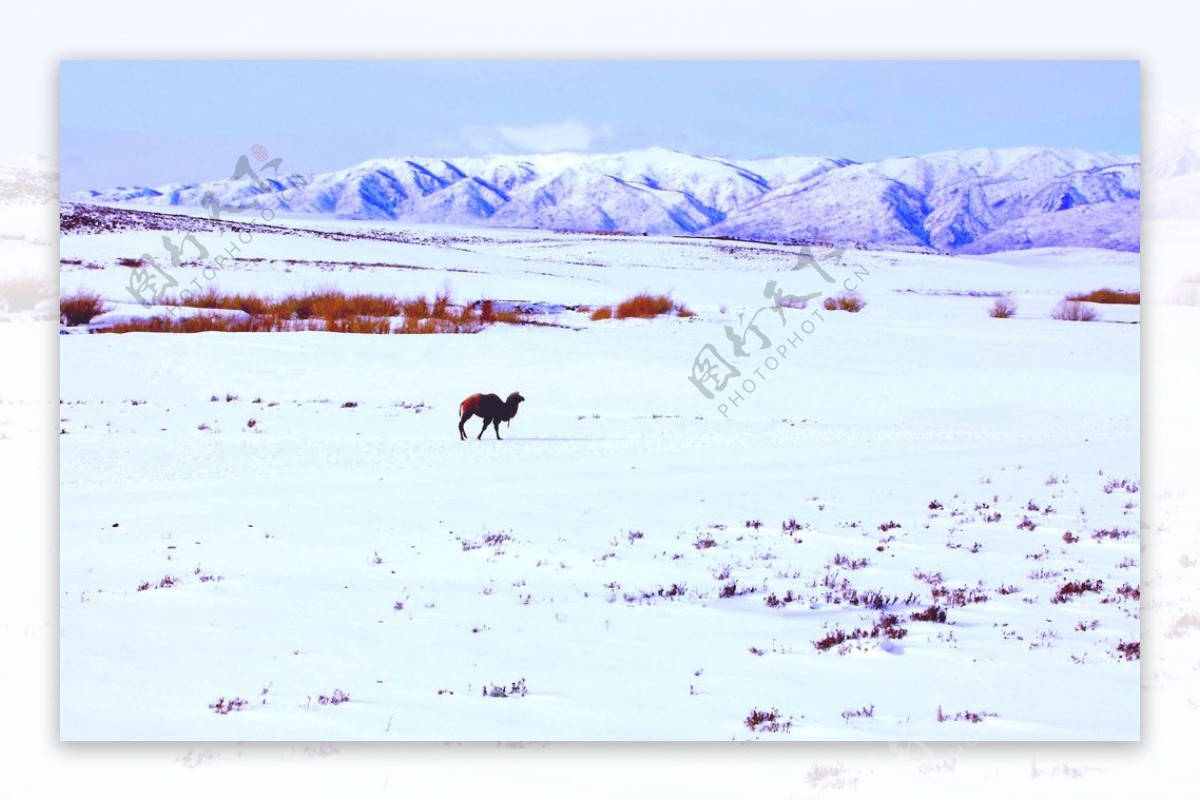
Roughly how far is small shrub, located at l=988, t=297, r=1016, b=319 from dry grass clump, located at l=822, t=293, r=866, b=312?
242 centimetres

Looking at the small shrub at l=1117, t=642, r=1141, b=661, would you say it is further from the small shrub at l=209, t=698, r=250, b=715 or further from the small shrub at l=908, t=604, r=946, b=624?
the small shrub at l=209, t=698, r=250, b=715

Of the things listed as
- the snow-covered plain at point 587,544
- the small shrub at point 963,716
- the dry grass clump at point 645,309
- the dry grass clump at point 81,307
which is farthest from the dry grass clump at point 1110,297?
the dry grass clump at point 81,307

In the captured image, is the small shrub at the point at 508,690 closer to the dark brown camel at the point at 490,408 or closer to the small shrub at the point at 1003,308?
the dark brown camel at the point at 490,408

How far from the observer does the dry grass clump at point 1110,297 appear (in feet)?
35.3

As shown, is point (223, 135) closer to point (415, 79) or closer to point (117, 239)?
point (415, 79)

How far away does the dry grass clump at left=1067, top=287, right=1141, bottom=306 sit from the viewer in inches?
424

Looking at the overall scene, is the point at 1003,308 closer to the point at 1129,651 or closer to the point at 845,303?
the point at 845,303

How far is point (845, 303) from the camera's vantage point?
22.2m

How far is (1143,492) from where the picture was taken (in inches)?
343

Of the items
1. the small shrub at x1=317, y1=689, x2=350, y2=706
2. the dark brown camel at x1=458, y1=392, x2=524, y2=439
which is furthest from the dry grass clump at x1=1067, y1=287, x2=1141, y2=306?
the small shrub at x1=317, y1=689, x2=350, y2=706

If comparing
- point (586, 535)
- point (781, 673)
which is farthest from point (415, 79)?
point (781, 673)

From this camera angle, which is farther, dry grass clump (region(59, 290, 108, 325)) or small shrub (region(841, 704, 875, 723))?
dry grass clump (region(59, 290, 108, 325))

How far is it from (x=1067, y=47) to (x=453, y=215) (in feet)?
18.1

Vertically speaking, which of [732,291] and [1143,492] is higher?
[732,291]
